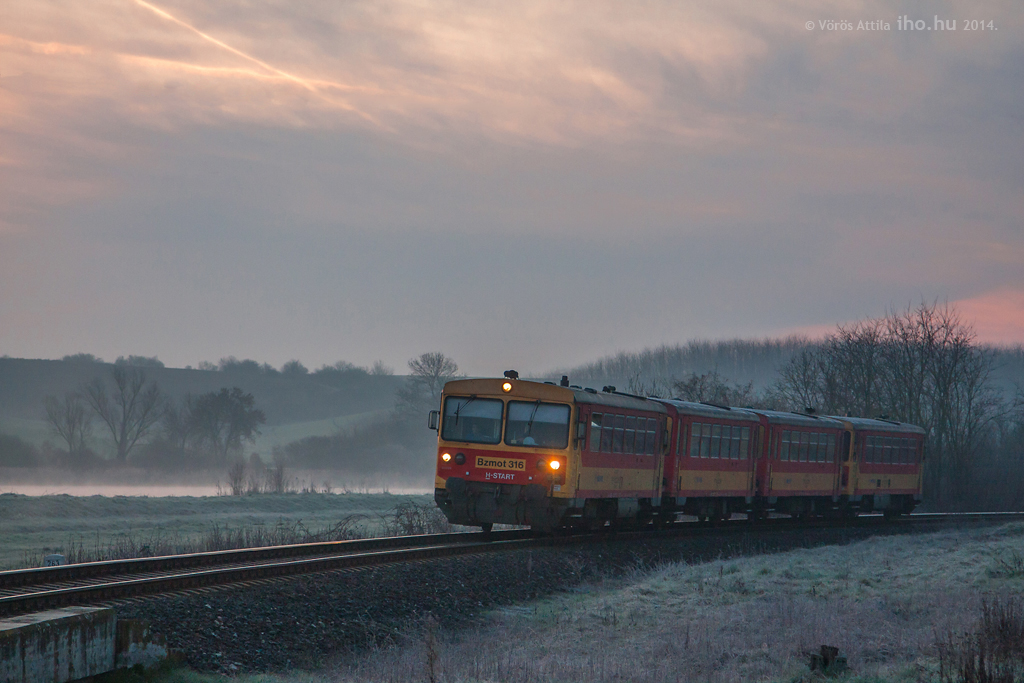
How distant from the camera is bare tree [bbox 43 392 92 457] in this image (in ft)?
245

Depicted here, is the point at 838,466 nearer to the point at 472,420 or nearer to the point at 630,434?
the point at 630,434

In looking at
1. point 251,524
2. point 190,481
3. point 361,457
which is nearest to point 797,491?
point 251,524

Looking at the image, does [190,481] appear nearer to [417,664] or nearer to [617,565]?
[617,565]

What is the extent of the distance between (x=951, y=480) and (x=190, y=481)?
50.4 meters

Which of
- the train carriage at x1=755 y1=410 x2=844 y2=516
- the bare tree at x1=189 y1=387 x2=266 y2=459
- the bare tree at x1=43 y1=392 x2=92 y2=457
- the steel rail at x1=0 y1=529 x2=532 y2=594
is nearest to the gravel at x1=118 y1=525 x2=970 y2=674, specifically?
the steel rail at x1=0 y1=529 x2=532 y2=594

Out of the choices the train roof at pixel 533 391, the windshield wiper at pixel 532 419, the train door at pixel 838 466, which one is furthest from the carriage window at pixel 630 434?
the train door at pixel 838 466

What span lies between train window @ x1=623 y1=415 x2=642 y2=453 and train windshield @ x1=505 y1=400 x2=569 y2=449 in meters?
2.53

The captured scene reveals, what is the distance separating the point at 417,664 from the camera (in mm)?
10156

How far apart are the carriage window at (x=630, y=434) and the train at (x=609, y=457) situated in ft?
0.07

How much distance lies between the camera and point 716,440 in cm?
2448

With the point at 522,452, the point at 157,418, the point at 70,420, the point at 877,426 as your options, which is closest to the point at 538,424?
the point at 522,452

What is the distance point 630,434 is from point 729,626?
321 inches

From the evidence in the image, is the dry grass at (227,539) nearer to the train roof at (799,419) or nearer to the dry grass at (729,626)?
the dry grass at (729,626)

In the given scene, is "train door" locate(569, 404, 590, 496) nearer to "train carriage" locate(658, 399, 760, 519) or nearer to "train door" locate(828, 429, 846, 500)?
"train carriage" locate(658, 399, 760, 519)
